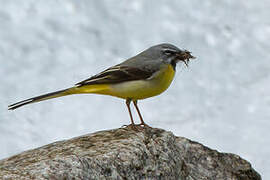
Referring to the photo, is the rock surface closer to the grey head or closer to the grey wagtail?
the grey wagtail

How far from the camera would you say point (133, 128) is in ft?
22.8

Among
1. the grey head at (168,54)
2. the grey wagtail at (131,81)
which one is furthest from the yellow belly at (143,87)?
the grey head at (168,54)

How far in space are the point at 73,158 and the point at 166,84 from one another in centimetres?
243

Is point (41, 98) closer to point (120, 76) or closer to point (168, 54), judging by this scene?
point (120, 76)

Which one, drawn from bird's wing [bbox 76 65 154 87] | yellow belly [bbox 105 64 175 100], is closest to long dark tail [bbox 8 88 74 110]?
bird's wing [bbox 76 65 154 87]

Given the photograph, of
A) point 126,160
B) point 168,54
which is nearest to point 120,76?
point 168,54

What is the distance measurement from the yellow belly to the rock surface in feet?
1.81

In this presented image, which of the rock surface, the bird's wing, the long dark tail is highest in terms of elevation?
the bird's wing

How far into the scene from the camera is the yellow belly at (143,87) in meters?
7.05

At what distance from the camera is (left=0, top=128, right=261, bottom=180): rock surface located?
5.04m

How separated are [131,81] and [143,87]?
228 mm

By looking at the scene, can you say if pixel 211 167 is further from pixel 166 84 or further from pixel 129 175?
pixel 129 175

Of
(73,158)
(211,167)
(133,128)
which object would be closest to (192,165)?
(211,167)

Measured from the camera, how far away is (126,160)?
5680 mm
